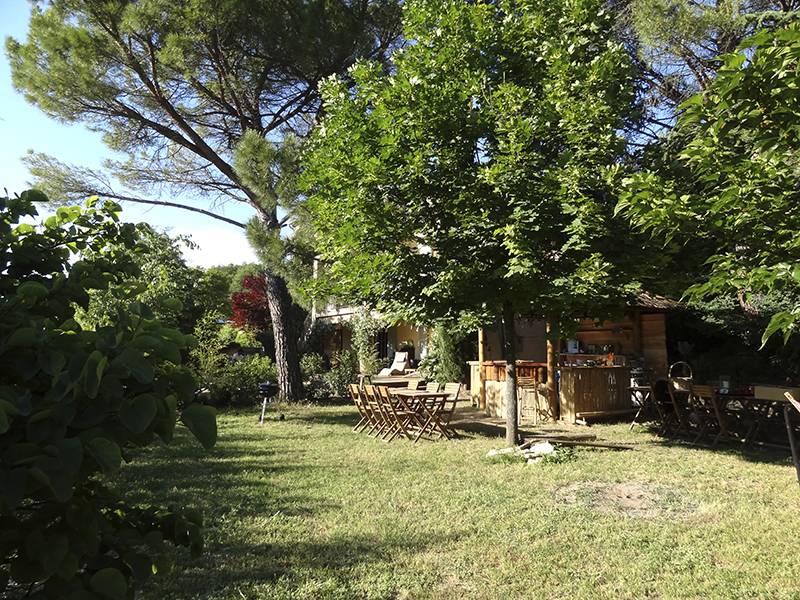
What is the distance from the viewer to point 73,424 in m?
1.02

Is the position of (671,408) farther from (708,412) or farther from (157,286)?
(157,286)

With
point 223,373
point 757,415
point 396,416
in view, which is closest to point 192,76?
point 223,373

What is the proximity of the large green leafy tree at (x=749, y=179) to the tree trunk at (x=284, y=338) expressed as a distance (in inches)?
422

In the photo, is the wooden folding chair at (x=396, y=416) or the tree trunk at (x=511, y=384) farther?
the wooden folding chair at (x=396, y=416)

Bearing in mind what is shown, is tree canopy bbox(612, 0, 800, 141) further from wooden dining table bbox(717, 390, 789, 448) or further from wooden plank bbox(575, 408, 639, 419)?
wooden plank bbox(575, 408, 639, 419)

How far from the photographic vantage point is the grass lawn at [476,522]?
3.42 meters

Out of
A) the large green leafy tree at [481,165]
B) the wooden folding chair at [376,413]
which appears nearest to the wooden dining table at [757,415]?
the large green leafy tree at [481,165]

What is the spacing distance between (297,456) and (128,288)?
6495mm

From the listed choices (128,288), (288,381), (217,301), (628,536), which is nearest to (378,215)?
(628,536)

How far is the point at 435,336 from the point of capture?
15.2m

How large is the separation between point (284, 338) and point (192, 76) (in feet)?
21.9

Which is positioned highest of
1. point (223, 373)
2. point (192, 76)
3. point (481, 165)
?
point (192, 76)

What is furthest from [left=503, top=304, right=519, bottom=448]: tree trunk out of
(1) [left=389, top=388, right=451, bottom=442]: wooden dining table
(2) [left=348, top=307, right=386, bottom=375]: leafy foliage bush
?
(2) [left=348, top=307, right=386, bottom=375]: leafy foliage bush

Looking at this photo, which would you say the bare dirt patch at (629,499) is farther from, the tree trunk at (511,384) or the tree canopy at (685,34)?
the tree canopy at (685,34)
